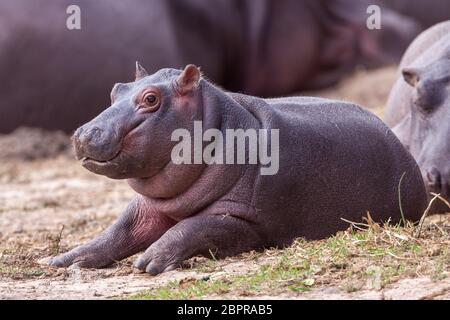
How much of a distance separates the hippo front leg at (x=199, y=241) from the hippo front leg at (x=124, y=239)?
262 millimetres

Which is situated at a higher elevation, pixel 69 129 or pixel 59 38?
pixel 59 38

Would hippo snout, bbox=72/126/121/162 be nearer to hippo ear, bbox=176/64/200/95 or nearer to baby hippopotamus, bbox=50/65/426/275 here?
baby hippopotamus, bbox=50/65/426/275

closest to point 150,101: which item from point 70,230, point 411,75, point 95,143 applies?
point 95,143

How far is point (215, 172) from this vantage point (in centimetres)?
573

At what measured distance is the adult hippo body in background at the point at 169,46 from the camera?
35.2 feet

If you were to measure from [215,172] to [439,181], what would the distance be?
1.62 meters

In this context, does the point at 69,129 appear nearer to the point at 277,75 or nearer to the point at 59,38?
the point at 59,38

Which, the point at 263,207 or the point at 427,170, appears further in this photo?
the point at 427,170

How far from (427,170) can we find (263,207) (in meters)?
1.46

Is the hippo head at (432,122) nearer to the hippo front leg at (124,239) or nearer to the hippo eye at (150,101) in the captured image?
the hippo front leg at (124,239)

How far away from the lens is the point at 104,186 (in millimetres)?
9539

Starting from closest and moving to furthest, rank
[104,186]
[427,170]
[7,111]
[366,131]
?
[366,131], [427,170], [104,186], [7,111]

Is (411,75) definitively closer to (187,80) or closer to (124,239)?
(187,80)
